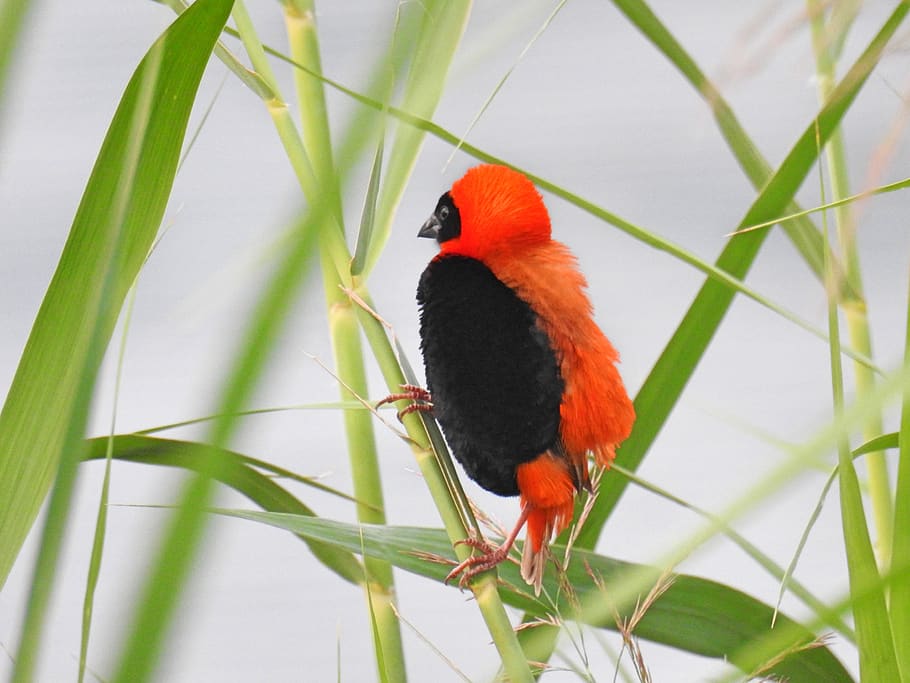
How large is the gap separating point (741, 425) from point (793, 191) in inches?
7.6

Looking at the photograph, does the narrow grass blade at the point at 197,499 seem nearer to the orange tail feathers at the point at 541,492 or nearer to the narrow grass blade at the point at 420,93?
the narrow grass blade at the point at 420,93

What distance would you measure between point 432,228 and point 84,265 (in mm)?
295

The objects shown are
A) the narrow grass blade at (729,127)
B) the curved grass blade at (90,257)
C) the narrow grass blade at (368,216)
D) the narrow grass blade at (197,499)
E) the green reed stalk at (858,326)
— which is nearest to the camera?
the narrow grass blade at (197,499)

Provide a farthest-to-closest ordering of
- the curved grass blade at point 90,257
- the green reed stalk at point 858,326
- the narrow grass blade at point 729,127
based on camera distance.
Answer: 1. the green reed stalk at point 858,326
2. the narrow grass blade at point 729,127
3. the curved grass blade at point 90,257

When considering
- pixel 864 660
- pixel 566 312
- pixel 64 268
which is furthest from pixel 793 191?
pixel 64 268

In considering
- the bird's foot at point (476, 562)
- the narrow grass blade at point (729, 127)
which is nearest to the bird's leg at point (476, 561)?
the bird's foot at point (476, 562)

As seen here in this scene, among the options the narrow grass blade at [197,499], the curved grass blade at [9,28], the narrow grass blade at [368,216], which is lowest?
the narrow grass blade at [197,499]

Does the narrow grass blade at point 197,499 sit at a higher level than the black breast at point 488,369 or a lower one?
lower

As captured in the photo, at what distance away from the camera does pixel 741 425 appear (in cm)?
64

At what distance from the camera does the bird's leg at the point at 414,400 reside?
1.65 feet

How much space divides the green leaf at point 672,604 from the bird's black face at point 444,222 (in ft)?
0.59

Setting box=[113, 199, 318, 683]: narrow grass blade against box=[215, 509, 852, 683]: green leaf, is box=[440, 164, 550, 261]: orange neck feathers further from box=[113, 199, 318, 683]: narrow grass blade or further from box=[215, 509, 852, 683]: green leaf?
box=[113, 199, 318, 683]: narrow grass blade

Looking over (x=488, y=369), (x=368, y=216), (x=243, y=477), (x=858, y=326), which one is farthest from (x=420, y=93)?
(x=858, y=326)

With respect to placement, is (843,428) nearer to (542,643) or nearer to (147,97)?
(147,97)
